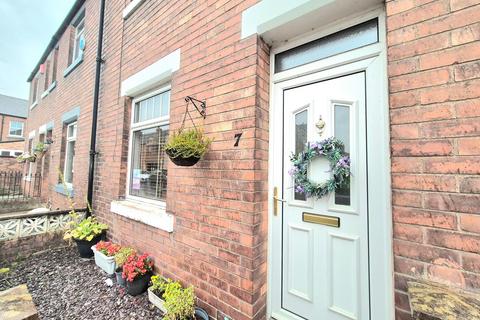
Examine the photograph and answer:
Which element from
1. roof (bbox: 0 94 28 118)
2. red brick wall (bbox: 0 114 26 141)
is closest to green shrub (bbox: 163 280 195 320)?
red brick wall (bbox: 0 114 26 141)

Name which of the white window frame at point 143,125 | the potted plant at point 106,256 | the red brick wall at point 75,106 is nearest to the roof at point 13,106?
the red brick wall at point 75,106

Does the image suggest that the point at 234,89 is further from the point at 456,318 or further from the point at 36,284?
the point at 36,284

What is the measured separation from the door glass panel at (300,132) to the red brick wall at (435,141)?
69 centimetres

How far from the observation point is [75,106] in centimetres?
529

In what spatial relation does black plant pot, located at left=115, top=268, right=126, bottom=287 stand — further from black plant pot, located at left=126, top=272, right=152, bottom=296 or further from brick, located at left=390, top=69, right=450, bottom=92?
brick, located at left=390, top=69, right=450, bottom=92

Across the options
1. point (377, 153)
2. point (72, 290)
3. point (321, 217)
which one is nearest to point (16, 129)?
point (72, 290)

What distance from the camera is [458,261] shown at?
1104 millimetres

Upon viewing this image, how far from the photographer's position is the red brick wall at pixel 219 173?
189 cm

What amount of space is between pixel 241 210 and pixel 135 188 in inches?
93.2

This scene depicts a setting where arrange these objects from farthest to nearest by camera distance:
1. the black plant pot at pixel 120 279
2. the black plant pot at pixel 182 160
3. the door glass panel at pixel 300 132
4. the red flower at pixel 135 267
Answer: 1. the black plant pot at pixel 120 279
2. the red flower at pixel 135 267
3. the black plant pot at pixel 182 160
4. the door glass panel at pixel 300 132

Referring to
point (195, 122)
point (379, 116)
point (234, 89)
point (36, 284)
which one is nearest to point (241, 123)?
point (234, 89)

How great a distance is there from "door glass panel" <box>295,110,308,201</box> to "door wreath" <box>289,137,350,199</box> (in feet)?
0.20

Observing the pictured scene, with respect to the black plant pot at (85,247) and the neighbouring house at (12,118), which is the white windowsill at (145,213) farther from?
the neighbouring house at (12,118)

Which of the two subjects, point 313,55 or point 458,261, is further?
point 313,55
